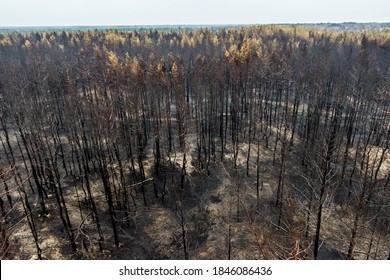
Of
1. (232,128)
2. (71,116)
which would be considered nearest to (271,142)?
(232,128)

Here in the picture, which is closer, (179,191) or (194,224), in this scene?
(194,224)

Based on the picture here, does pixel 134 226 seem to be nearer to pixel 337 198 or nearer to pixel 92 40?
pixel 337 198

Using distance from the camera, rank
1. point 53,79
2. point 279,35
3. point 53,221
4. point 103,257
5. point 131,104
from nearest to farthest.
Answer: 1. point 103,257
2. point 53,221
3. point 131,104
4. point 53,79
5. point 279,35

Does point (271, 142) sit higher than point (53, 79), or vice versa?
point (53, 79)

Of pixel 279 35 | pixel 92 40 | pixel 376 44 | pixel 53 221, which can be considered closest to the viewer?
pixel 53 221

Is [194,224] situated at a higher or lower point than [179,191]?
lower

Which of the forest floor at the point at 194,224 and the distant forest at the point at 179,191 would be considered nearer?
the distant forest at the point at 179,191

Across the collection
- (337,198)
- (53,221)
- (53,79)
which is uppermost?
(53,79)

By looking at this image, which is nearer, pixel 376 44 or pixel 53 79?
pixel 53 79

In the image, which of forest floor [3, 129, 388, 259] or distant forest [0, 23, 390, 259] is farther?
forest floor [3, 129, 388, 259]
